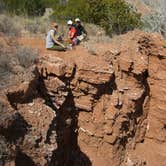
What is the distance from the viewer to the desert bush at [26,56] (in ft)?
35.3

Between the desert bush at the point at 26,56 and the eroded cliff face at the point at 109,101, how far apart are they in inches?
8.1

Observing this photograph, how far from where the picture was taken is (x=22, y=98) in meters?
9.77

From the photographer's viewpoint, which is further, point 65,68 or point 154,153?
point 154,153

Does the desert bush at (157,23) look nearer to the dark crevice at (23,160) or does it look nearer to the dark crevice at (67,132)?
the dark crevice at (67,132)

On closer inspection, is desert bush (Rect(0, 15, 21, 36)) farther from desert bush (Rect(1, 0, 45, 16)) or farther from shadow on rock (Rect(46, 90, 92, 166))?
desert bush (Rect(1, 0, 45, 16))

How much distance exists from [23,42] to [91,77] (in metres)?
2.07

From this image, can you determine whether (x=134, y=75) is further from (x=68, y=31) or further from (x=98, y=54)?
(x=68, y=31)

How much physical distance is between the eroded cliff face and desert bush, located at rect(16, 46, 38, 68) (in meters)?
0.21

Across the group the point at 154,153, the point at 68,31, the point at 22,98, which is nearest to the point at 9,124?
the point at 22,98

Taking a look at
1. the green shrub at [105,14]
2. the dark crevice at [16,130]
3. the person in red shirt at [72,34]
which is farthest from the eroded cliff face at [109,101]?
the green shrub at [105,14]

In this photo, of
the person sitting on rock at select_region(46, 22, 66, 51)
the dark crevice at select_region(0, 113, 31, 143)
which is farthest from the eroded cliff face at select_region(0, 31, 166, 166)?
the dark crevice at select_region(0, 113, 31, 143)

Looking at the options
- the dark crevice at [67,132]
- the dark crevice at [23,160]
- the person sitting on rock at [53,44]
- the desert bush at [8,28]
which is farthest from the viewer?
the desert bush at [8,28]

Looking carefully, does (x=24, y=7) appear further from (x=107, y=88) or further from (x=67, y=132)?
(x=67, y=132)

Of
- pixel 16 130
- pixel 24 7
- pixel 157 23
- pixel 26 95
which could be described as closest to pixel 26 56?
pixel 26 95
